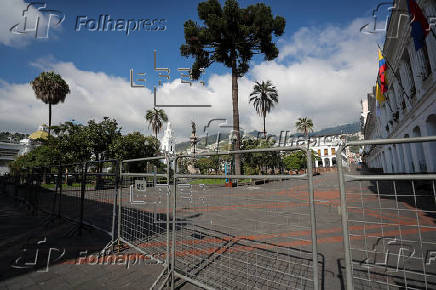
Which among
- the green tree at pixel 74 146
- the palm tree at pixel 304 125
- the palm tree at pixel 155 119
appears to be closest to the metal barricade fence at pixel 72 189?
the green tree at pixel 74 146

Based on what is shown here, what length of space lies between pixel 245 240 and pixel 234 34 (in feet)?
60.7

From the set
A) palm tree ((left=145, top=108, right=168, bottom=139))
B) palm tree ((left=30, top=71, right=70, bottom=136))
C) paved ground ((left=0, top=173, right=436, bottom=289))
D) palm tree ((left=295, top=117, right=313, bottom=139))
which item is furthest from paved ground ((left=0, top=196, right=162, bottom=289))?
palm tree ((left=295, top=117, right=313, bottom=139))

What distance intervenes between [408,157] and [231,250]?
1725cm

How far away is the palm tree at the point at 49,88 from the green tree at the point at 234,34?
771 inches

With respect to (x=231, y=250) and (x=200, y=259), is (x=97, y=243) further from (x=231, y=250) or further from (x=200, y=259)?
(x=231, y=250)

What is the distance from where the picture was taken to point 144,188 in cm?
409

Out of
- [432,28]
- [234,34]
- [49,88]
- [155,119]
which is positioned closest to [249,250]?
[432,28]

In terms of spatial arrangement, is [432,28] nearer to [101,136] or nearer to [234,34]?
[234,34]

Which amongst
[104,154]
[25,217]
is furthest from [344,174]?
[104,154]

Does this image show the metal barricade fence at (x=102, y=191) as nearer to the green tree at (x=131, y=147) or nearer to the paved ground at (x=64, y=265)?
the paved ground at (x=64, y=265)

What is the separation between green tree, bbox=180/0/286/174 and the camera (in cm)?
1772

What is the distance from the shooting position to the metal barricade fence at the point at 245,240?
2332 millimetres

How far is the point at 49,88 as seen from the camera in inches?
1073

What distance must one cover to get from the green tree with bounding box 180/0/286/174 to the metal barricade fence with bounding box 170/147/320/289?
13.5 metres
